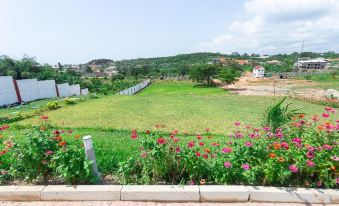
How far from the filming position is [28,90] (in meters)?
22.5

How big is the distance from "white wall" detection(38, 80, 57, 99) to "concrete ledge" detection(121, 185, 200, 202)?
25.4m

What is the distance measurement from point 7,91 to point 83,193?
21248mm

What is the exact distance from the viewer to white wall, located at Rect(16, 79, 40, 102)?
21.6m

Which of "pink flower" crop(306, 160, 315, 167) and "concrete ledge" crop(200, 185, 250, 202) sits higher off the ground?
"pink flower" crop(306, 160, 315, 167)

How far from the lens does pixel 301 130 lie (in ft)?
11.7

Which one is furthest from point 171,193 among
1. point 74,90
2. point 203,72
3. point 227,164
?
point 203,72

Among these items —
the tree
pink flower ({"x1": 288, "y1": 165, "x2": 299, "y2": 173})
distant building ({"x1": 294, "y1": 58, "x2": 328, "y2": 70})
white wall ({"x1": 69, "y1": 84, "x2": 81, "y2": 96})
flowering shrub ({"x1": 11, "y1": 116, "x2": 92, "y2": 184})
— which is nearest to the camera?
pink flower ({"x1": 288, "y1": 165, "x2": 299, "y2": 173})

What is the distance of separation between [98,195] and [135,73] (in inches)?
2675

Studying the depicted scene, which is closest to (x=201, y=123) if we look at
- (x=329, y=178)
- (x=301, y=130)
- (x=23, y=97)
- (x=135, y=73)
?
(x=301, y=130)

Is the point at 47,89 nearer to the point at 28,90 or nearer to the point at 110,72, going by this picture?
the point at 28,90

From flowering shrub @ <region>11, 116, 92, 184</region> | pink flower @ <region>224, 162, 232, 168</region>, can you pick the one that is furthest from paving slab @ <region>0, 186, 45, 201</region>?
pink flower @ <region>224, 162, 232, 168</region>

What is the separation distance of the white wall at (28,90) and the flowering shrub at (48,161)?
21703 millimetres

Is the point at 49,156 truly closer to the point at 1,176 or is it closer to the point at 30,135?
the point at 30,135

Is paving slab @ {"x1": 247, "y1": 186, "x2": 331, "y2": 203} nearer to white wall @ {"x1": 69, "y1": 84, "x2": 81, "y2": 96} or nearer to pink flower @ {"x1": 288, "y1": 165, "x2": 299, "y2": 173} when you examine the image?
pink flower @ {"x1": 288, "y1": 165, "x2": 299, "y2": 173}
